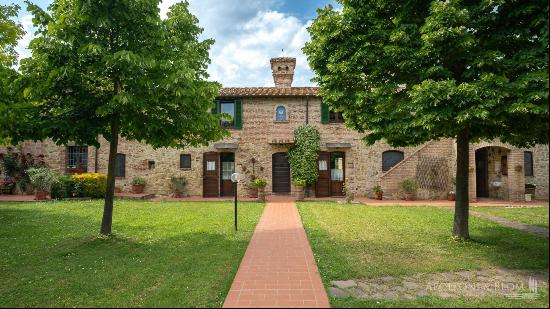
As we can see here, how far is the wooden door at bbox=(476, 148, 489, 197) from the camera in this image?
1800 cm

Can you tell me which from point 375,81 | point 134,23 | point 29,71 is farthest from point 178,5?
point 375,81

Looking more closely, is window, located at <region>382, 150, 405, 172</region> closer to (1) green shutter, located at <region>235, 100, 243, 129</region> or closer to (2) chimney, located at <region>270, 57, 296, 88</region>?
(2) chimney, located at <region>270, 57, 296, 88</region>

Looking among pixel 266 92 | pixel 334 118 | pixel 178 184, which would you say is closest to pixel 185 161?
pixel 178 184

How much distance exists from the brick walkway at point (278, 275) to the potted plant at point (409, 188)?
9052 mm

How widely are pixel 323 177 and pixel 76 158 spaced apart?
543 inches

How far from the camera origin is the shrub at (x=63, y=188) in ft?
51.2

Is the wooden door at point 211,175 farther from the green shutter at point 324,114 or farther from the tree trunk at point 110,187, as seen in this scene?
the tree trunk at point 110,187

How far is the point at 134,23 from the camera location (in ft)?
23.1

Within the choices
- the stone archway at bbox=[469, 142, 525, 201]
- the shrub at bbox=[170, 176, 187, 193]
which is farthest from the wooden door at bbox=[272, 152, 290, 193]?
the stone archway at bbox=[469, 142, 525, 201]

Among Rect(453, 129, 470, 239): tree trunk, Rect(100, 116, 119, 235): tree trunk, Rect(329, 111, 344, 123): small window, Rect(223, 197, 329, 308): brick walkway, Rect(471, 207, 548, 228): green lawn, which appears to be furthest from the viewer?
Rect(329, 111, 344, 123): small window

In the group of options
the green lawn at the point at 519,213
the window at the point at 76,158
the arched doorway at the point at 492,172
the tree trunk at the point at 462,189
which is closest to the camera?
the tree trunk at the point at 462,189

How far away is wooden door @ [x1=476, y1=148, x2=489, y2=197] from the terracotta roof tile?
987cm

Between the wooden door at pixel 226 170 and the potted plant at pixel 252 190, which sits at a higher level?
the wooden door at pixel 226 170

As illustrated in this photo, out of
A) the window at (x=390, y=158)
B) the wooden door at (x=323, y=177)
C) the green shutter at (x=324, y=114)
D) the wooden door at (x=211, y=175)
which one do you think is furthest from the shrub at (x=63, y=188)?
the window at (x=390, y=158)
